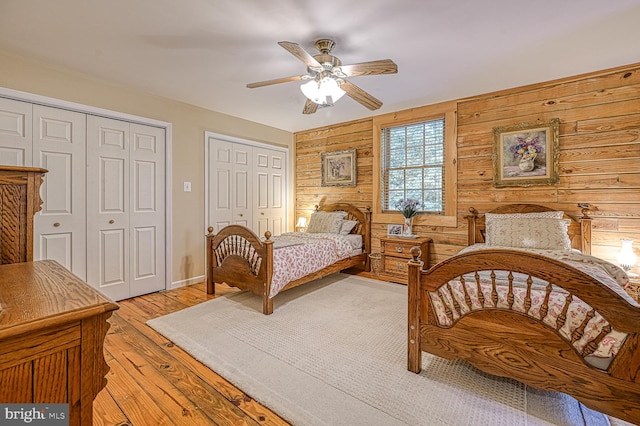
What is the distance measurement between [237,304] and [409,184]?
2.83 meters

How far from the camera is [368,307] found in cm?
313

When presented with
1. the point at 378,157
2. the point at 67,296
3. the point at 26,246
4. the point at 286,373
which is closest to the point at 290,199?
the point at 378,157

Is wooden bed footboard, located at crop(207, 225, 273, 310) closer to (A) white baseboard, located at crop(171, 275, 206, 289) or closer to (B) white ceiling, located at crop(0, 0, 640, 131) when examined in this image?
(A) white baseboard, located at crop(171, 275, 206, 289)

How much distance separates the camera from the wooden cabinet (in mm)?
1369

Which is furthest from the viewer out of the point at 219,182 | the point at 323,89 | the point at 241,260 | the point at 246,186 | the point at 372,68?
the point at 246,186

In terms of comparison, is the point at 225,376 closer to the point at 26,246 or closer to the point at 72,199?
the point at 26,246

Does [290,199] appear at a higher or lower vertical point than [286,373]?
higher

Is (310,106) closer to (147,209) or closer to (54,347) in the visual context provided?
(147,209)

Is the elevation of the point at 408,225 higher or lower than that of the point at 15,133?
lower

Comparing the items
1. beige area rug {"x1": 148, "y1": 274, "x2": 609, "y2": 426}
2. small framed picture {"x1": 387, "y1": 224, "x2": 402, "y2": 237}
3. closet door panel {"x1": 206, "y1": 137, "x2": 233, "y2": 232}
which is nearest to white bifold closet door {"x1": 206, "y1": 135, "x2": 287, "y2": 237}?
closet door panel {"x1": 206, "y1": 137, "x2": 233, "y2": 232}

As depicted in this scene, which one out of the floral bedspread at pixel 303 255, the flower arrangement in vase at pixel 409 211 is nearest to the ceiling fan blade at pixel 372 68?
the floral bedspread at pixel 303 255

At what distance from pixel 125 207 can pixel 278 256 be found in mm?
1916

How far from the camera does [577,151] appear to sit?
312 cm

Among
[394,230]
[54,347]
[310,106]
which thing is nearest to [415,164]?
[394,230]
